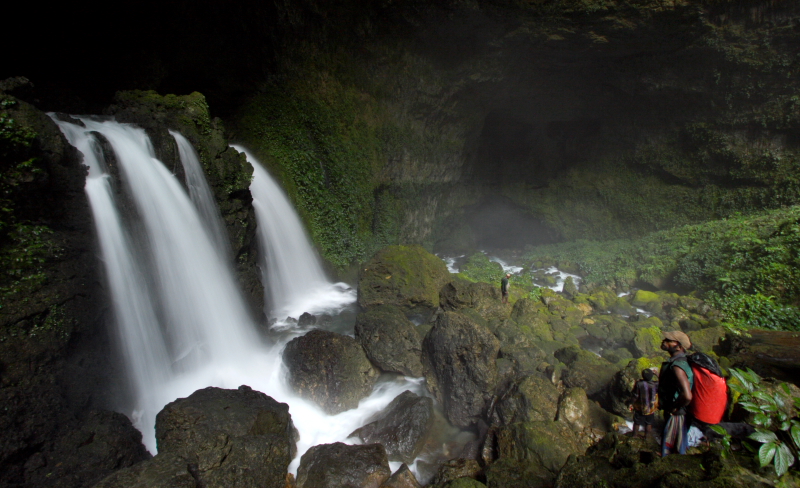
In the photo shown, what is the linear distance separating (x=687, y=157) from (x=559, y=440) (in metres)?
18.2

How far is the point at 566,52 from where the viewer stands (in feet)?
46.0

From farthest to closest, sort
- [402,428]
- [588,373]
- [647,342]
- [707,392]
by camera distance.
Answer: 1. [647,342]
2. [588,373]
3. [402,428]
4. [707,392]

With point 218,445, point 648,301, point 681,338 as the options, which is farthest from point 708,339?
point 218,445

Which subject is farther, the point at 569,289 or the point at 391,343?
the point at 569,289

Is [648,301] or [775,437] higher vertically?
[775,437]

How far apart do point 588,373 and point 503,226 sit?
53.6 ft

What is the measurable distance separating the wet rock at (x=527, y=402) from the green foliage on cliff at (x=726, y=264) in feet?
20.9

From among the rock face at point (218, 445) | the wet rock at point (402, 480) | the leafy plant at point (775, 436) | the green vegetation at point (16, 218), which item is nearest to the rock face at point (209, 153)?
the green vegetation at point (16, 218)

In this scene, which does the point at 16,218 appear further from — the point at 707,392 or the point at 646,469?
the point at 707,392

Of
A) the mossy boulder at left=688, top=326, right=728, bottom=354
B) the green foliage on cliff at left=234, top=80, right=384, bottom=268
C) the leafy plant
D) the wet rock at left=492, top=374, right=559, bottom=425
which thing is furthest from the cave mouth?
the leafy plant

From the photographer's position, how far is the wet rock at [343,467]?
4.79 m

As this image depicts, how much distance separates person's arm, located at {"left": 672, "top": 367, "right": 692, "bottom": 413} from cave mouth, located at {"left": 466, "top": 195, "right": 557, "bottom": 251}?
1819 centimetres

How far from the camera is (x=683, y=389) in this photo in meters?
3.40

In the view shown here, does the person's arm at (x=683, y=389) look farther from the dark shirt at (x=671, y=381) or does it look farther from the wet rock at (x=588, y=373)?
the wet rock at (x=588, y=373)
